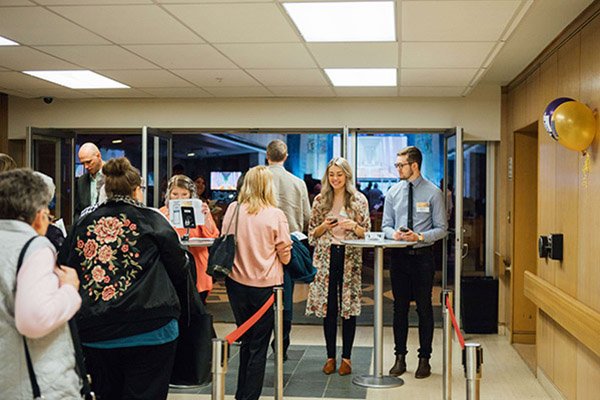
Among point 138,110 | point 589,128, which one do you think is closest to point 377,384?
point 589,128

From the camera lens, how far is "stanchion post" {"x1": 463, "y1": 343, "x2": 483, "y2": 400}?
3.30 metres

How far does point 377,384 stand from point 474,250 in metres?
3.68

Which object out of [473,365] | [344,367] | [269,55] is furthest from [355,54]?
[473,365]

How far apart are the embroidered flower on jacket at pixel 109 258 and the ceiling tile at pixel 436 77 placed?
12.2 ft

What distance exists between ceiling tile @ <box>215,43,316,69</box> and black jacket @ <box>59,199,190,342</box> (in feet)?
7.90

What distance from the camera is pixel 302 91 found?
777 cm

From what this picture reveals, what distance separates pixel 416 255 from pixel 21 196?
3778 millimetres

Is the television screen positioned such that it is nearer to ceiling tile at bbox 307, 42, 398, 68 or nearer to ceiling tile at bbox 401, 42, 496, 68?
ceiling tile at bbox 307, 42, 398, 68

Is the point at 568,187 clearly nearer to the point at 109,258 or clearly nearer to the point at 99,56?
the point at 109,258

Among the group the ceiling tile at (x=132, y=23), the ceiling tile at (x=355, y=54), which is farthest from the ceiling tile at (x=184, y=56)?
the ceiling tile at (x=355, y=54)

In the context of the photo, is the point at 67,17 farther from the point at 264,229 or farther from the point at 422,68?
the point at 422,68

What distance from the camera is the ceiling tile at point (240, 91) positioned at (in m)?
7.59

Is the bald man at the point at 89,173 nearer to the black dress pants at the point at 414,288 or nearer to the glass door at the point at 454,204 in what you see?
the black dress pants at the point at 414,288

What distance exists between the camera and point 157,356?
3.38 metres
